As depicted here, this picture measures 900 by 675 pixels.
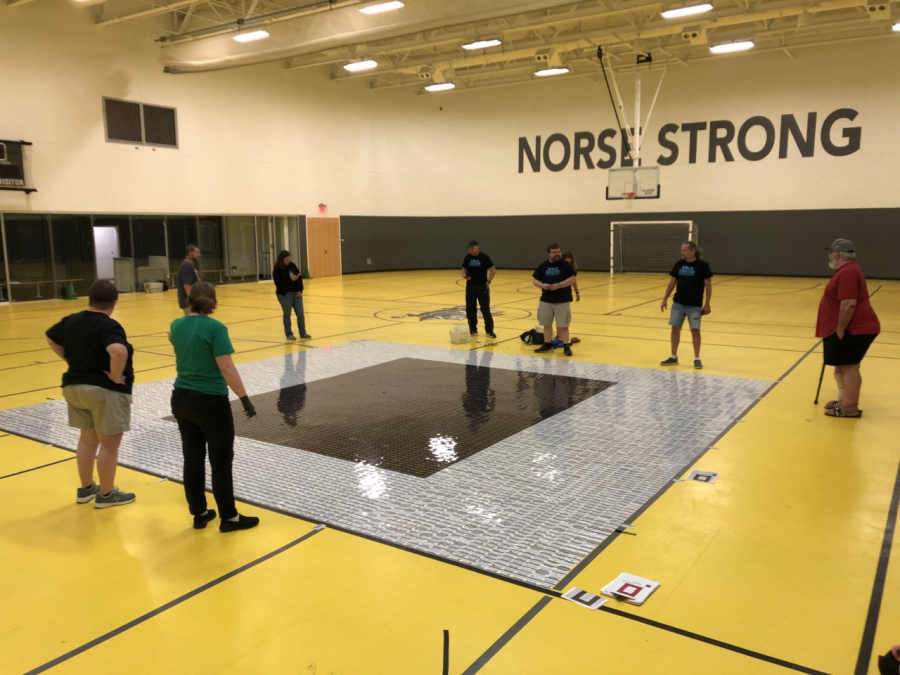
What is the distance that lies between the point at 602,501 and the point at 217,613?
2910 millimetres

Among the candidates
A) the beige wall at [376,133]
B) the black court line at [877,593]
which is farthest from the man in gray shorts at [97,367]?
the beige wall at [376,133]

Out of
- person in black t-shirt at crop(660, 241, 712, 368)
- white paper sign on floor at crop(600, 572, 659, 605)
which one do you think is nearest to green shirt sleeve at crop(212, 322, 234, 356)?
white paper sign on floor at crop(600, 572, 659, 605)

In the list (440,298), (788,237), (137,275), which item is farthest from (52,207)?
(788,237)

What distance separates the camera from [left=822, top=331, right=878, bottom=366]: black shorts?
7.36 meters

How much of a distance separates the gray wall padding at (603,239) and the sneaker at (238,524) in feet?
85.9

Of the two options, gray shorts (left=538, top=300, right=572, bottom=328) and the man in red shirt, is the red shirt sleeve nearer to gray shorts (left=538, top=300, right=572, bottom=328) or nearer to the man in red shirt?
the man in red shirt

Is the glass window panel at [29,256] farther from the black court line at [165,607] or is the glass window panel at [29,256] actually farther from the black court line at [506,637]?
the black court line at [506,637]

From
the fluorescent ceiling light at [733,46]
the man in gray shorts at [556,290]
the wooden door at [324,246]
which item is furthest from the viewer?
the wooden door at [324,246]

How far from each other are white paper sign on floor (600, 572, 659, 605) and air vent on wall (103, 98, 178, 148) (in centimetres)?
2245

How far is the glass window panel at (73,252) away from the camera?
21.2m

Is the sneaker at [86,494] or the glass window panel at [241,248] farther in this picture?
the glass window panel at [241,248]

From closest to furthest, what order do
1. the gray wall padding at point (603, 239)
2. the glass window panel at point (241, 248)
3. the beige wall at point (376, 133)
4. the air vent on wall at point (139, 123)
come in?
the beige wall at point (376, 133), the air vent on wall at point (139, 123), the gray wall padding at point (603, 239), the glass window panel at point (241, 248)

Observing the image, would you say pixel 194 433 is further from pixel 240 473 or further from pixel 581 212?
pixel 581 212

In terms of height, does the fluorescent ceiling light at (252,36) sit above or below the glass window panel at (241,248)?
above
